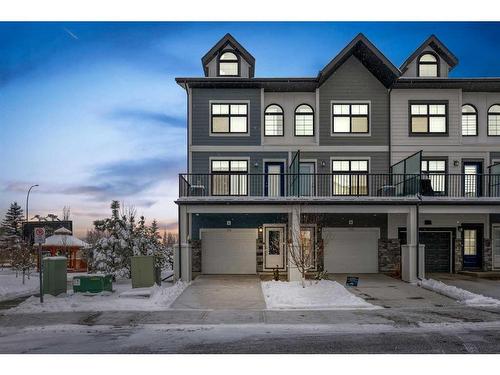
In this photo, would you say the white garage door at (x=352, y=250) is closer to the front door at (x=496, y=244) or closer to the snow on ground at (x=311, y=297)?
the snow on ground at (x=311, y=297)

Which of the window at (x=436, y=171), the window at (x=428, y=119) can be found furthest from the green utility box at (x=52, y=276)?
the window at (x=428, y=119)

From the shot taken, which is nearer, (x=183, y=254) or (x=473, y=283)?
(x=473, y=283)

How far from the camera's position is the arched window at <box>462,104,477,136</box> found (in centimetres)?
2009

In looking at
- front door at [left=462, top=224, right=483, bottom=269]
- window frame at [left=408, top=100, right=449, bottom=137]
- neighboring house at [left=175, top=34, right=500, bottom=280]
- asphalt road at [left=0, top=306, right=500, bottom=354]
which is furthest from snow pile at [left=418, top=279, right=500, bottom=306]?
window frame at [left=408, top=100, right=449, bottom=137]

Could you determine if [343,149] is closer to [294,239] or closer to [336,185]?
[336,185]

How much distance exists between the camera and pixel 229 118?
19828 millimetres

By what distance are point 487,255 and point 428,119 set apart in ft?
21.6

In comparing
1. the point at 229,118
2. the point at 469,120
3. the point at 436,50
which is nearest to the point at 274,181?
the point at 229,118

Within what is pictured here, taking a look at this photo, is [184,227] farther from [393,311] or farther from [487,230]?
[487,230]

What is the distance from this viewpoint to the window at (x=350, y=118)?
19.9m

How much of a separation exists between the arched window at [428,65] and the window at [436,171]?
13.0 feet

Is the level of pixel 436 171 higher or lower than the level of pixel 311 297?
higher

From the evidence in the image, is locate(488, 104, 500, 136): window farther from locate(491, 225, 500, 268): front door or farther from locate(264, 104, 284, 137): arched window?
locate(264, 104, 284, 137): arched window

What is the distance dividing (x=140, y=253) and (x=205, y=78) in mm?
7959
